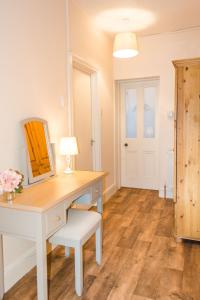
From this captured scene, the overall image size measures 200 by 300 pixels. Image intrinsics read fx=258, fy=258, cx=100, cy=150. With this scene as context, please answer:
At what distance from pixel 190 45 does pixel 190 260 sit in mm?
3229

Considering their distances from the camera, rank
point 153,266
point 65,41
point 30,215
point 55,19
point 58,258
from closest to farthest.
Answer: point 30,215
point 153,266
point 58,258
point 55,19
point 65,41

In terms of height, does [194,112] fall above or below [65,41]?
below

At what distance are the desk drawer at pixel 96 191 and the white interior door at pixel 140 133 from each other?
2.40m

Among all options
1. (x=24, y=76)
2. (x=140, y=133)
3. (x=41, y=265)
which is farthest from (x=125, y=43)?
(x=41, y=265)

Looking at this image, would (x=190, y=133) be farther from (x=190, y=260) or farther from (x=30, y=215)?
(x=30, y=215)

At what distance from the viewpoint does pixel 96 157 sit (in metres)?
4.09

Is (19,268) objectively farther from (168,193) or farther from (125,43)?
(168,193)

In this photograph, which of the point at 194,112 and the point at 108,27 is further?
the point at 108,27

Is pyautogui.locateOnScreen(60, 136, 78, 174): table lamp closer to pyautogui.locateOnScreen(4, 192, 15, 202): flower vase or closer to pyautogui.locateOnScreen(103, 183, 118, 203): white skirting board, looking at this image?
pyautogui.locateOnScreen(4, 192, 15, 202): flower vase

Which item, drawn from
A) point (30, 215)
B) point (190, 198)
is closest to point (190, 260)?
point (190, 198)

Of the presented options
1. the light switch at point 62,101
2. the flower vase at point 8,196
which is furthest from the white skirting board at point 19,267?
the light switch at point 62,101

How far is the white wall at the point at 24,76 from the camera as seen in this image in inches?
82.8

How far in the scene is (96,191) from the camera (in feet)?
A: 8.55

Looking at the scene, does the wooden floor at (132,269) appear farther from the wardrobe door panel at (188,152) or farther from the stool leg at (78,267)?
the wardrobe door panel at (188,152)
